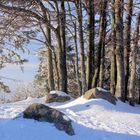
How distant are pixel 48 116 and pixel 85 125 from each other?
4.08 feet

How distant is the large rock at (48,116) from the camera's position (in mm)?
12273

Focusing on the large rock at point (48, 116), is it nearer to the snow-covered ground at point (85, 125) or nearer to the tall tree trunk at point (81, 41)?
the snow-covered ground at point (85, 125)

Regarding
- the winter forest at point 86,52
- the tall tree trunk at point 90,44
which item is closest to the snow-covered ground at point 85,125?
the winter forest at point 86,52

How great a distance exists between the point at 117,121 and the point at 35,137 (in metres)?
3.85

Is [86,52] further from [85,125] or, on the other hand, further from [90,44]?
[85,125]

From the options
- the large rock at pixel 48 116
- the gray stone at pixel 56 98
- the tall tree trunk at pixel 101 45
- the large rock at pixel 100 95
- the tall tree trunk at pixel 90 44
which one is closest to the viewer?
the large rock at pixel 48 116

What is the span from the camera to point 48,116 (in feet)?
41.0

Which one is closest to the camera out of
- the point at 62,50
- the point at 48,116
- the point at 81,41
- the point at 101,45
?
the point at 48,116

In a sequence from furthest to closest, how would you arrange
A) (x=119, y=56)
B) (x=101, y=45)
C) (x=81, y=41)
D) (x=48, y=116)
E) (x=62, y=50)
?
(x=62, y=50)
(x=101, y=45)
(x=81, y=41)
(x=119, y=56)
(x=48, y=116)

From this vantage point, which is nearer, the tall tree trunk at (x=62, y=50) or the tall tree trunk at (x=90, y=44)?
the tall tree trunk at (x=90, y=44)

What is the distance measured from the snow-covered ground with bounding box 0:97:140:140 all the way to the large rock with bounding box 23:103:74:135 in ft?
0.57

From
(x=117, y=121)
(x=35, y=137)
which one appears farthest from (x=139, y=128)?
(x=35, y=137)

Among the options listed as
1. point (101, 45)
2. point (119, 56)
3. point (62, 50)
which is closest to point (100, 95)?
point (119, 56)

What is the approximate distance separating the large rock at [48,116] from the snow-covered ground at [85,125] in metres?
0.17
